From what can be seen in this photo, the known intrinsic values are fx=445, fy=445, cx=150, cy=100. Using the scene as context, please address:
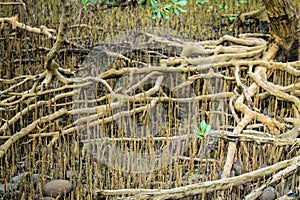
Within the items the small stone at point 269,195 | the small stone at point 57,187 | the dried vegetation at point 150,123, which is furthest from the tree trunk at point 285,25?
the small stone at point 57,187

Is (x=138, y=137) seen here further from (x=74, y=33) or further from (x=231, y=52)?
(x=74, y=33)

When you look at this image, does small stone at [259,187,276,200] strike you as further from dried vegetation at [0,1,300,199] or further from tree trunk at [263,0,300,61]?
tree trunk at [263,0,300,61]

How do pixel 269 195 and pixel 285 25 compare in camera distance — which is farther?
pixel 285 25

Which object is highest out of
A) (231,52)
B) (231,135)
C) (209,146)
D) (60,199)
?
(231,52)

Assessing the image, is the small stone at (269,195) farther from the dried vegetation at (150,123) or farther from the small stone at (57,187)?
the small stone at (57,187)

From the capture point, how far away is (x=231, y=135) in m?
1.69

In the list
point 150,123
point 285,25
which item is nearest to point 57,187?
point 150,123

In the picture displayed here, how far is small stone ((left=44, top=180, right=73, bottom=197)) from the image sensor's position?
1671mm

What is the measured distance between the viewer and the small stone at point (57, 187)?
1.67 m

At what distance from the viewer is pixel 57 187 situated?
168 centimetres

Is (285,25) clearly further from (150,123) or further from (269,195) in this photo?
(269,195)

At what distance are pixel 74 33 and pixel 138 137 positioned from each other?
2.42 m

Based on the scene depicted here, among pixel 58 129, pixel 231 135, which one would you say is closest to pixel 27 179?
pixel 58 129

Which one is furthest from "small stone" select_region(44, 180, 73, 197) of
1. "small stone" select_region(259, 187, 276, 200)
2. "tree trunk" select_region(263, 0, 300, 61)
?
"tree trunk" select_region(263, 0, 300, 61)
